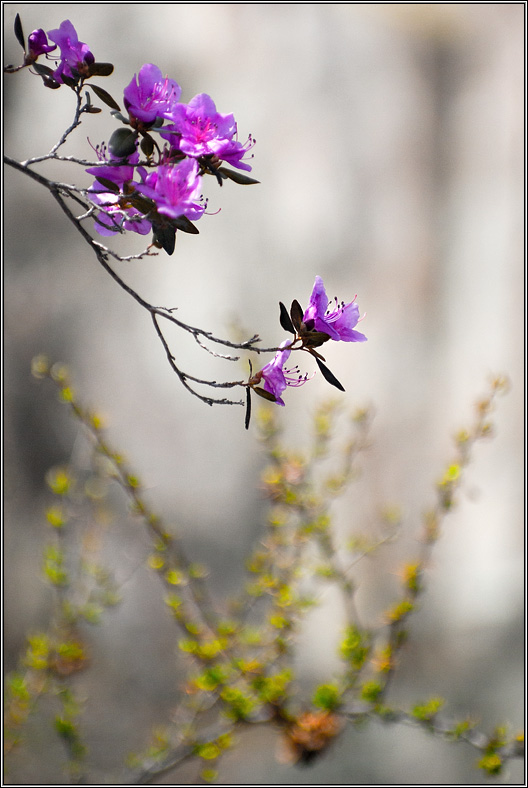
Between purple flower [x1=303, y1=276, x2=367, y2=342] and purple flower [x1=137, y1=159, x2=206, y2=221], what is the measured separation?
13 cm

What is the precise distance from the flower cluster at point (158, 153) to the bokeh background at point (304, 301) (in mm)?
1495

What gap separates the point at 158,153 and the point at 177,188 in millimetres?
39

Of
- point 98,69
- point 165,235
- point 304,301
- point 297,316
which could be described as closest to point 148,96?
point 98,69

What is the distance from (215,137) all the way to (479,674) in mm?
2086

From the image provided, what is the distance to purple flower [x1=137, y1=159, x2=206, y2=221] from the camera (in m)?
0.64

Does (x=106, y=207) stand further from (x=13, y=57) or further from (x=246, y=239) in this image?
(x=13, y=57)

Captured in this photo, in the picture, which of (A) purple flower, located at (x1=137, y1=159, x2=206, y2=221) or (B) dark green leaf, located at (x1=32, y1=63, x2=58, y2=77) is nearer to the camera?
(A) purple flower, located at (x1=137, y1=159, x2=206, y2=221)

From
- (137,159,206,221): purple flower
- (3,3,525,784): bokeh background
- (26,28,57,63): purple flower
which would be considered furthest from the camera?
(3,3,525,784): bokeh background

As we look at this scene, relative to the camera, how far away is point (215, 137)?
2.21ft

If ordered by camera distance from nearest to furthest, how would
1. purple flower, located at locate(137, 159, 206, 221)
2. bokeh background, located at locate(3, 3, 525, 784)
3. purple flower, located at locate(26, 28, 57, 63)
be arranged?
purple flower, located at locate(137, 159, 206, 221) → purple flower, located at locate(26, 28, 57, 63) → bokeh background, located at locate(3, 3, 525, 784)

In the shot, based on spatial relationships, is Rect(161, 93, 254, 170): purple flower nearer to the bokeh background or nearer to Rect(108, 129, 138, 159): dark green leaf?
Rect(108, 129, 138, 159): dark green leaf

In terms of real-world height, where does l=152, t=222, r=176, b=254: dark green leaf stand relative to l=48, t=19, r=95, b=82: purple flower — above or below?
below

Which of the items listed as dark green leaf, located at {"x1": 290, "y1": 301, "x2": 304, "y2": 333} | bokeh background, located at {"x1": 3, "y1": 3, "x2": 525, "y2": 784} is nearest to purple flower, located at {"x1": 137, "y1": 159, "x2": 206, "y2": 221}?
dark green leaf, located at {"x1": 290, "y1": 301, "x2": 304, "y2": 333}

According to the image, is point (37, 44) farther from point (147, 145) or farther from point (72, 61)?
point (147, 145)
